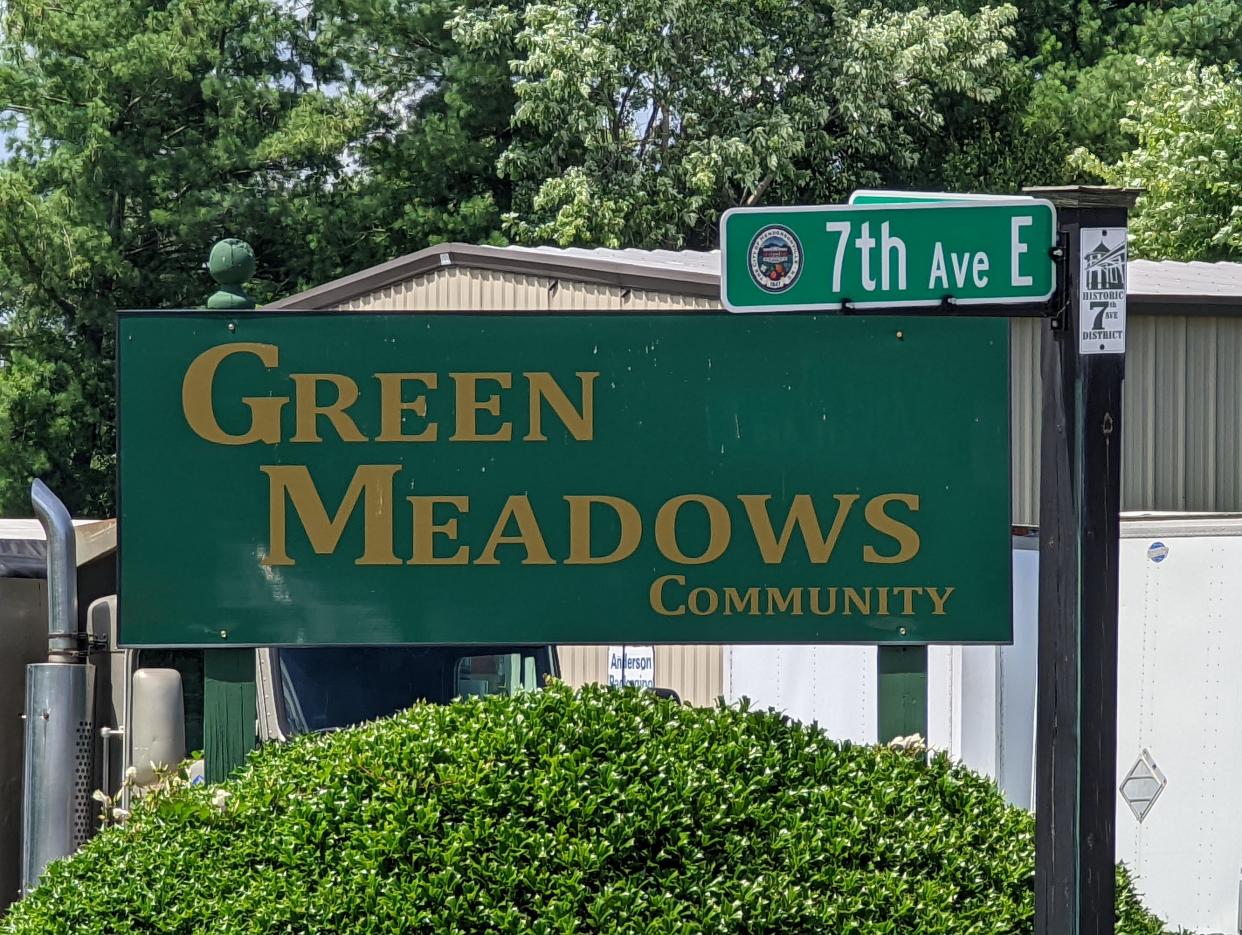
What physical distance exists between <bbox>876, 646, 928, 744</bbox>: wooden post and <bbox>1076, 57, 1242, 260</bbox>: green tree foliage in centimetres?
1857

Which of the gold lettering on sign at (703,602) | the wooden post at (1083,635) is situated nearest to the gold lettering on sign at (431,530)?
the gold lettering on sign at (703,602)

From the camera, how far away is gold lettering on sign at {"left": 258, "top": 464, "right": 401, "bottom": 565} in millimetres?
5098

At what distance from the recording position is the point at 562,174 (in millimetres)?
27281

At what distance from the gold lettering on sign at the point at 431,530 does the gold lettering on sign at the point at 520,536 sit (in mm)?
78

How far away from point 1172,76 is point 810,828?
23732 mm

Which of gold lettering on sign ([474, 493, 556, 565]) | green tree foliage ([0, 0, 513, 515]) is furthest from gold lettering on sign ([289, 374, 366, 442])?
green tree foliage ([0, 0, 513, 515])

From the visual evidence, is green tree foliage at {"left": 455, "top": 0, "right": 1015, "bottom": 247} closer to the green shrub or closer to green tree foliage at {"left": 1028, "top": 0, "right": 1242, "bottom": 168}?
green tree foliage at {"left": 1028, "top": 0, "right": 1242, "bottom": 168}

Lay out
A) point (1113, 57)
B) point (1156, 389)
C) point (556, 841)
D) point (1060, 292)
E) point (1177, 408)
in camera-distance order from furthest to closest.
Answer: point (1113, 57), point (1177, 408), point (1156, 389), point (556, 841), point (1060, 292)

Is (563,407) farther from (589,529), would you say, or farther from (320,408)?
(320,408)

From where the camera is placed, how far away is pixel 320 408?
16.8ft

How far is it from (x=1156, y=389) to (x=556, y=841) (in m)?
10.8

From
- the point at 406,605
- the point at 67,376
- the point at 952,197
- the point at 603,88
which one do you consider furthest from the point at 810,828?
the point at 67,376

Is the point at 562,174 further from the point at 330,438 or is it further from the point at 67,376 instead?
the point at 330,438

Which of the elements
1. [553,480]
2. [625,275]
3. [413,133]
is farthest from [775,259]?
[413,133]
